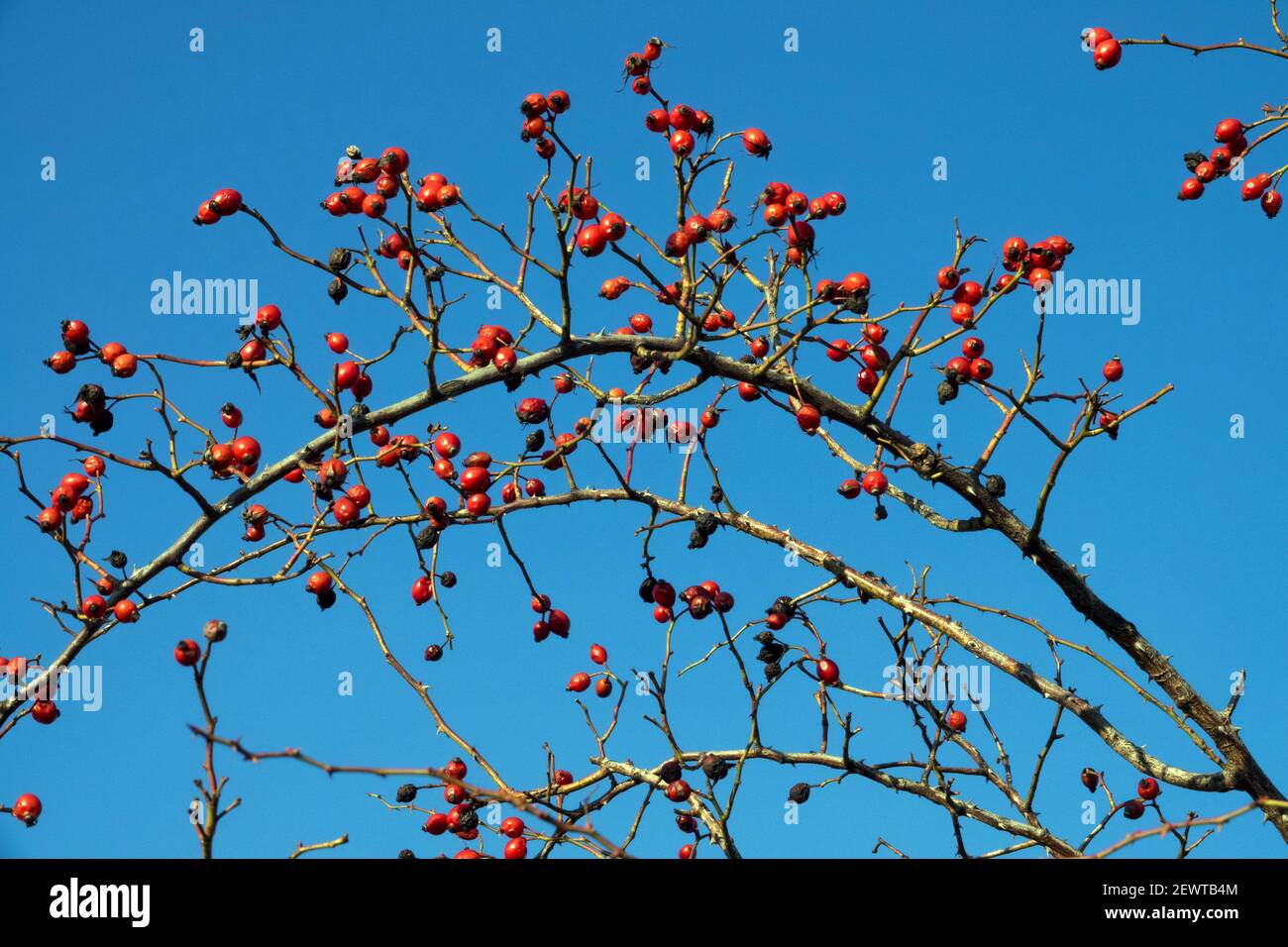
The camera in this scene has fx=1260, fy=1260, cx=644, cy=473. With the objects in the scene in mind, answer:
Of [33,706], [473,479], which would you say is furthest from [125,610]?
[473,479]

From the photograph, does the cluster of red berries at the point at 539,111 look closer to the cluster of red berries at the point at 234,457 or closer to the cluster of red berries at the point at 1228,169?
the cluster of red berries at the point at 234,457

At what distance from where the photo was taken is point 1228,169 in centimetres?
626

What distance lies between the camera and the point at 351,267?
5.09 meters

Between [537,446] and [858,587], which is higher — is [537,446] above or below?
above

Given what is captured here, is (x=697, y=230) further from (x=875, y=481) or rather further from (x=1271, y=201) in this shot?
(x=1271, y=201)

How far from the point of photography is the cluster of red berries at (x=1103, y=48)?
6109 mm

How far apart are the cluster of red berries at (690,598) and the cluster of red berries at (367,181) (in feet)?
6.42

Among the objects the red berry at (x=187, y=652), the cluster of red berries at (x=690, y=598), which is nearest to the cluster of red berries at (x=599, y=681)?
the cluster of red berries at (x=690, y=598)

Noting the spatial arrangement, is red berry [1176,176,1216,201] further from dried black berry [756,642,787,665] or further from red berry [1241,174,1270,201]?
dried black berry [756,642,787,665]

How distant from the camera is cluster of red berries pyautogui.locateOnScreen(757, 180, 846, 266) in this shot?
201 inches
